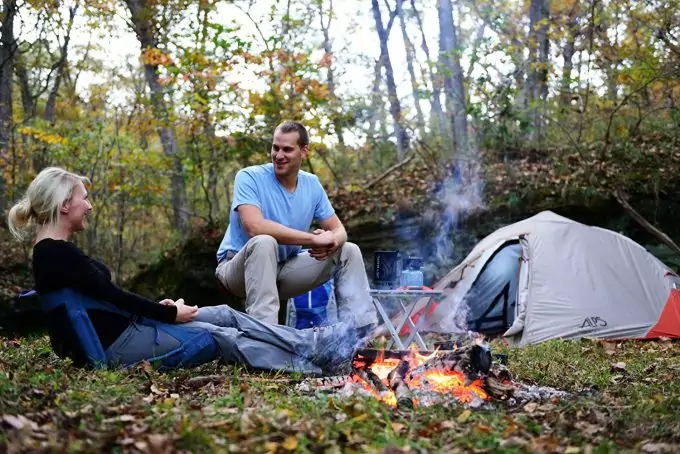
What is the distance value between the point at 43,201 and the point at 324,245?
159 centimetres

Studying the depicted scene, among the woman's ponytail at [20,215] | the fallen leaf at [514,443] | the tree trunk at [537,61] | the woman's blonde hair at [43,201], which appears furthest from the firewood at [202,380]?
the tree trunk at [537,61]

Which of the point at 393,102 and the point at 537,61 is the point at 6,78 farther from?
the point at 537,61

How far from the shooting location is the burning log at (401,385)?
9.95ft

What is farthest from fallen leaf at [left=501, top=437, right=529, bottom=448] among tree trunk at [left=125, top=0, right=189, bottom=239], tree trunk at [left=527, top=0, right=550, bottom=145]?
tree trunk at [left=125, top=0, right=189, bottom=239]

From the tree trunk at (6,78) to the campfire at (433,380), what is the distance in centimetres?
816

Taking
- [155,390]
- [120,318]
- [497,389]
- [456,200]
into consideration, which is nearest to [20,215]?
[120,318]

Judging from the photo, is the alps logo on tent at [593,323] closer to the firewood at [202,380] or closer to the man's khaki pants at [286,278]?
the man's khaki pants at [286,278]

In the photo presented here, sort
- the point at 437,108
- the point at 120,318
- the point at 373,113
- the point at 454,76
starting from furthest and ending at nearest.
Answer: the point at 437,108, the point at 373,113, the point at 454,76, the point at 120,318

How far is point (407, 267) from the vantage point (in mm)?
5488

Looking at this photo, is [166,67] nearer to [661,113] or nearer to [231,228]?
[231,228]

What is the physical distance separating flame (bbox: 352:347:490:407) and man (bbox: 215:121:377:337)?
1.51ft

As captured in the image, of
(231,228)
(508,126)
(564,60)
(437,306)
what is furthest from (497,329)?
(564,60)

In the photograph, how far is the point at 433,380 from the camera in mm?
3303

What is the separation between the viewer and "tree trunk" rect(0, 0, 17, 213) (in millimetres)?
9555
